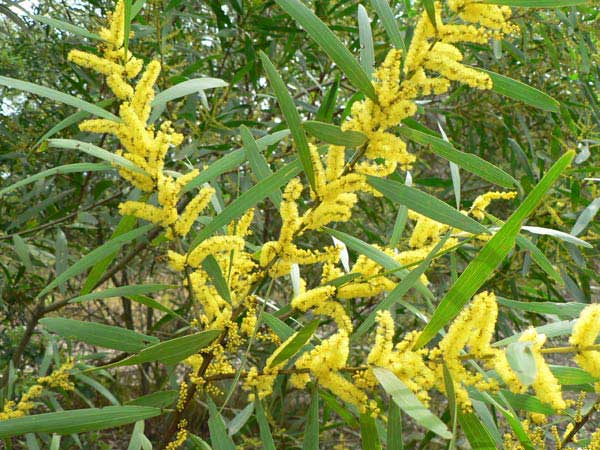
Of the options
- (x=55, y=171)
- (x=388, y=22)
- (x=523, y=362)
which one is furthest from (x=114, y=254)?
(x=523, y=362)

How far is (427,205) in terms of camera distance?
0.92m

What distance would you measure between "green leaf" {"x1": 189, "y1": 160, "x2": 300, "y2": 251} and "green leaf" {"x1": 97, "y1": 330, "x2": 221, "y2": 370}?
16 centimetres

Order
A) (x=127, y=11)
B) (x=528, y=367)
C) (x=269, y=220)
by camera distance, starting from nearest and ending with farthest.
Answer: (x=528, y=367), (x=127, y=11), (x=269, y=220)

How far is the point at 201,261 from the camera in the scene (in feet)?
3.29

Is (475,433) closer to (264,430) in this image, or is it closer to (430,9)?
(264,430)

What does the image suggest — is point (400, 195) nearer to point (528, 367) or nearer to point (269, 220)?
point (528, 367)

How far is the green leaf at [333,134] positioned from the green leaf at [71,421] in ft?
1.60

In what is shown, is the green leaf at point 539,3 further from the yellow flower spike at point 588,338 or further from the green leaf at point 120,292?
the green leaf at point 120,292

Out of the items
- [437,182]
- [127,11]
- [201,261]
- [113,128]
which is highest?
[127,11]

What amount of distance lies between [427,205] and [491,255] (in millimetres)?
168

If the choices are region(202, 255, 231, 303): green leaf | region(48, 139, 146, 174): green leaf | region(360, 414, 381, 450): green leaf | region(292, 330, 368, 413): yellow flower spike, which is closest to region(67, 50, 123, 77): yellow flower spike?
region(48, 139, 146, 174): green leaf

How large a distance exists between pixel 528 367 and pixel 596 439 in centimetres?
56

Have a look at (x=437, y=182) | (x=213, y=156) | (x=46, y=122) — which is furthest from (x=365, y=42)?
(x=46, y=122)

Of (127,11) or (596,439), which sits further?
(596,439)
